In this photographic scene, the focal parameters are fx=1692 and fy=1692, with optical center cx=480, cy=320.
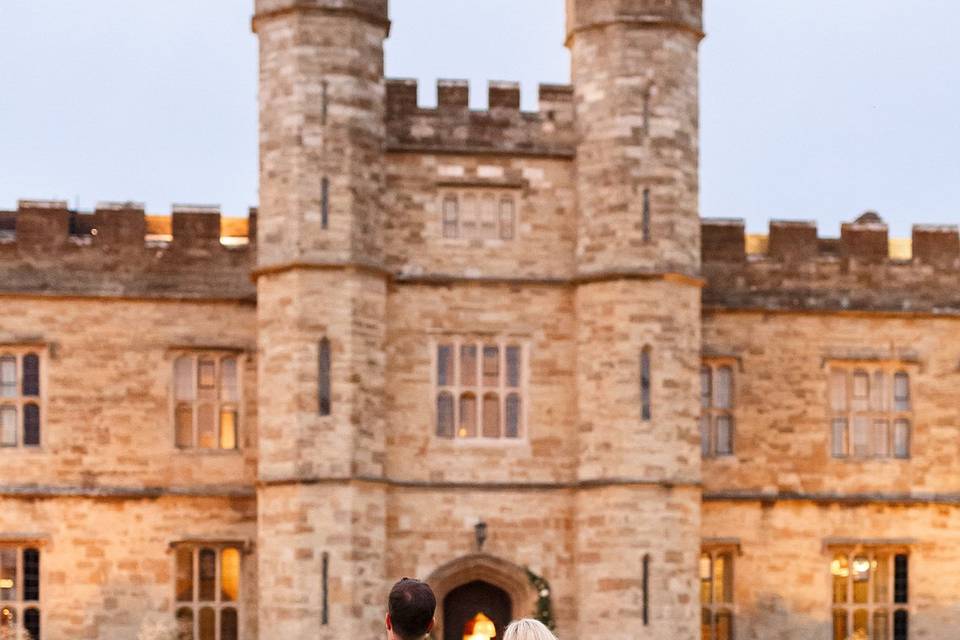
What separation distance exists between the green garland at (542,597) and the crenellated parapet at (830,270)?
14.1ft

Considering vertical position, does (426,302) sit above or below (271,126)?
below

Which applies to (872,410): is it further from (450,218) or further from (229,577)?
Result: (229,577)

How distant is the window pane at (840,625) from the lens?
21.8m

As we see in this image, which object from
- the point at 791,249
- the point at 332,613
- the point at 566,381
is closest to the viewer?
the point at 332,613

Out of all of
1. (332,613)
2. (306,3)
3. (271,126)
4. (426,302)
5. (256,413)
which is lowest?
(332,613)

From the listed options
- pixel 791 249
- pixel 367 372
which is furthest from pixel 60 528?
pixel 791 249

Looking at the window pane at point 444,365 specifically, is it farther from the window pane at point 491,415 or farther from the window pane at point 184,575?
the window pane at point 184,575

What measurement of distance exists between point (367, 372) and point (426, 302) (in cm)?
124

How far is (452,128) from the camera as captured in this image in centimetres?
2070

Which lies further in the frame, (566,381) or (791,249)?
(791,249)

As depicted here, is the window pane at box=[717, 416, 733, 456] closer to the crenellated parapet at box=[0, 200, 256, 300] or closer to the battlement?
the battlement

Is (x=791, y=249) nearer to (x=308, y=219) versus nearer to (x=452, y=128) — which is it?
(x=452, y=128)

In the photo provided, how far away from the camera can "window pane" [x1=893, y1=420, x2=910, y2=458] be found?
22016mm

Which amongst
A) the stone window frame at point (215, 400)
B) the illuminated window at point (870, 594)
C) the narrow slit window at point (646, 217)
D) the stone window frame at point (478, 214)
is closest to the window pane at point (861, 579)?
the illuminated window at point (870, 594)
